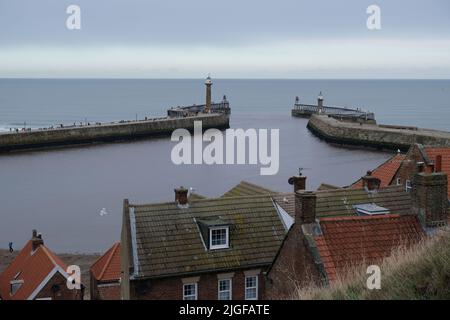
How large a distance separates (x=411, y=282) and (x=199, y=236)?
11.8 m

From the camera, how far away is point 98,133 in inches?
3836

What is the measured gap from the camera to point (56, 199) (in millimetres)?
51250

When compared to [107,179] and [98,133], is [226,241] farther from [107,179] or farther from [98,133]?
[98,133]

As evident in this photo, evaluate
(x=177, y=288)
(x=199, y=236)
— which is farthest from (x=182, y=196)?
(x=177, y=288)

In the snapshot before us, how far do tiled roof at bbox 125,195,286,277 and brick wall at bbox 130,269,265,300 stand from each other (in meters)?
0.29

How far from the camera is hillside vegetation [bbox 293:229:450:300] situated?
895 cm

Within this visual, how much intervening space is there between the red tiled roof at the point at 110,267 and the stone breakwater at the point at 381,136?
5773 cm

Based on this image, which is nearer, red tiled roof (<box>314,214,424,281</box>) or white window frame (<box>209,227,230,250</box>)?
red tiled roof (<box>314,214,424,281</box>)

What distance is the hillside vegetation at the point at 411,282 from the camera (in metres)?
8.95

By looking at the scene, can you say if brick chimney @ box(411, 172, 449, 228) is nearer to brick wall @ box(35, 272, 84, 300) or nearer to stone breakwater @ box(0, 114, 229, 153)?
brick wall @ box(35, 272, 84, 300)

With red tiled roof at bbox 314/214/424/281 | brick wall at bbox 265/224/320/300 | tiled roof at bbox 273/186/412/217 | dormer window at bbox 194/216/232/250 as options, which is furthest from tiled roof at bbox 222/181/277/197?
red tiled roof at bbox 314/214/424/281

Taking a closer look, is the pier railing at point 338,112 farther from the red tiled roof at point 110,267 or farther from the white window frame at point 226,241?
the white window frame at point 226,241
